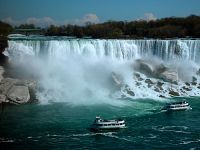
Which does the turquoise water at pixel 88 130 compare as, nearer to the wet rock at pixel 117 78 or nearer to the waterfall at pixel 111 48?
the wet rock at pixel 117 78

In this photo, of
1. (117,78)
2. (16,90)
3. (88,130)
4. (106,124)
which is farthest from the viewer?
(117,78)

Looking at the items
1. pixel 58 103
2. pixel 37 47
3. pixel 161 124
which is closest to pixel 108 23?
pixel 37 47

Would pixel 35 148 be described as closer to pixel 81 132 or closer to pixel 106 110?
pixel 81 132

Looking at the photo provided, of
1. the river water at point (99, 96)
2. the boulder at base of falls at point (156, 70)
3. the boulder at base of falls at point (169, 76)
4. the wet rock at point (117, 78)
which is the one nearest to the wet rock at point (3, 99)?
the river water at point (99, 96)

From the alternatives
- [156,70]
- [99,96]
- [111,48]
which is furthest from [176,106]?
[111,48]

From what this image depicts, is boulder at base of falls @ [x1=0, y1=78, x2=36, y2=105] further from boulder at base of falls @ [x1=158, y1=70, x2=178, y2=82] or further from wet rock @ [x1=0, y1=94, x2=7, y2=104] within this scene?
boulder at base of falls @ [x1=158, y1=70, x2=178, y2=82]

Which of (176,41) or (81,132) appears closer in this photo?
(81,132)

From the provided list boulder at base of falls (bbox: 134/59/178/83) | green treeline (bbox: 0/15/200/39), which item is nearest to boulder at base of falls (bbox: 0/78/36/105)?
boulder at base of falls (bbox: 134/59/178/83)

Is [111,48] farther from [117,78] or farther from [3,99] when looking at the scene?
[3,99]
